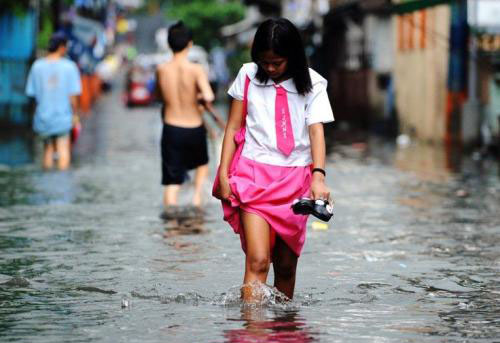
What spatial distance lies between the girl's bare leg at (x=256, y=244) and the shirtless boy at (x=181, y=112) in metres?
5.24

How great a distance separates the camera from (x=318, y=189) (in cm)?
708

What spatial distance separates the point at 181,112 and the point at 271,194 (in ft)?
18.2

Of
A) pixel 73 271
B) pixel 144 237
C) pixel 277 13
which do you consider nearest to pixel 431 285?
pixel 73 271

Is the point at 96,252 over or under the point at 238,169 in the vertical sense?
under

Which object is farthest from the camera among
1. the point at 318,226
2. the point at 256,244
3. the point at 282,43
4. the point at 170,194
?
the point at 170,194

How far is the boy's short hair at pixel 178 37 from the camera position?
1229 centimetres

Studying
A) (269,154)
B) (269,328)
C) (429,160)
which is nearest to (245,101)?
(269,154)

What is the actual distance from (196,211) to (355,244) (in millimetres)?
2586

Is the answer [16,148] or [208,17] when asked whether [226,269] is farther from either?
[208,17]

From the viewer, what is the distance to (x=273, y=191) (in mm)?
7270

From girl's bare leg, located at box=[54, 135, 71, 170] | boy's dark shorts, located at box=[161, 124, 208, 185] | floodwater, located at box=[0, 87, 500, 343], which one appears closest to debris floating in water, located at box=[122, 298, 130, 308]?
floodwater, located at box=[0, 87, 500, 343]

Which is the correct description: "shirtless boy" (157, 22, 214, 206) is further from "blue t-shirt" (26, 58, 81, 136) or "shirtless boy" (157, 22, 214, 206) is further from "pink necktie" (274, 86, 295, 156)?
"pink necktie" (274, 86, 295, 156)

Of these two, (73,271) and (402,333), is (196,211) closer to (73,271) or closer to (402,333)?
(73,271)

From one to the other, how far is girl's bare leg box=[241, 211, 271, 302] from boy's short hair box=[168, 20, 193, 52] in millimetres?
5217
